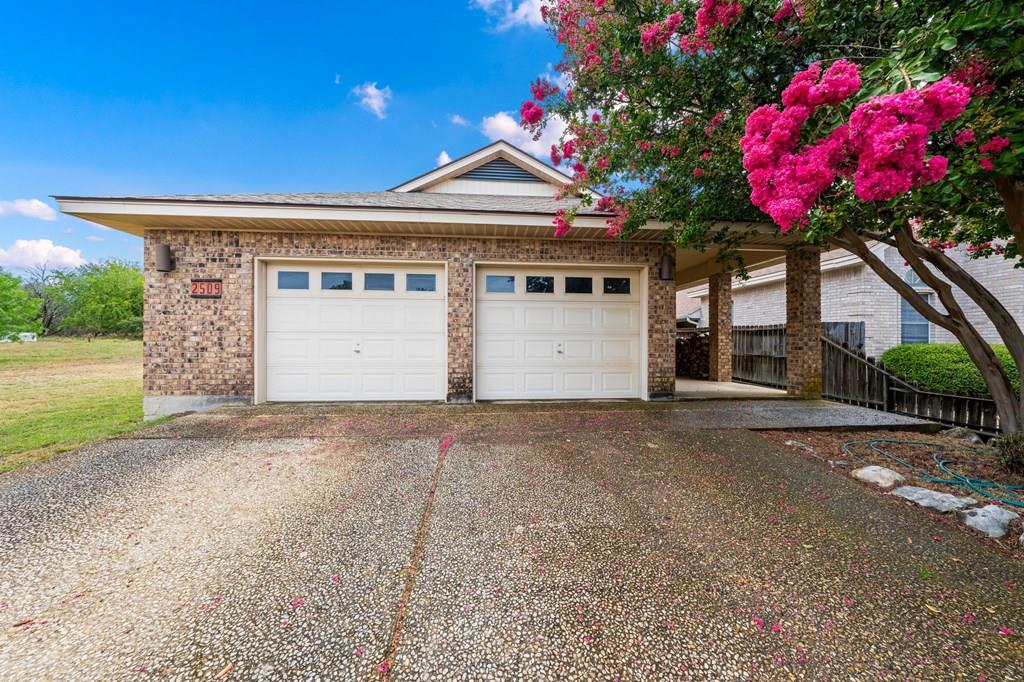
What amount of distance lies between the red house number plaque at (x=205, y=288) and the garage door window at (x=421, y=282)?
274 centimetres

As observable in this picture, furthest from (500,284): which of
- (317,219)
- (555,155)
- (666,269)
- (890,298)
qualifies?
(890,298)

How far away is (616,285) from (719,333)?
4257 millimetres

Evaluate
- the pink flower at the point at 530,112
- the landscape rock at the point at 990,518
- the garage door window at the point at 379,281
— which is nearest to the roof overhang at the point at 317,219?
the garage door window at the point at 379,281

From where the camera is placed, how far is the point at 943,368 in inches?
242

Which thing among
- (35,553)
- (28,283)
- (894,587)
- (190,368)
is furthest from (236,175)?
(28,283)

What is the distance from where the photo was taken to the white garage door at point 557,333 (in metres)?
6.54

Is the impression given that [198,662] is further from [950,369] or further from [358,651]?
[950,369]

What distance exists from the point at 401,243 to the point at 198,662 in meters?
5.49

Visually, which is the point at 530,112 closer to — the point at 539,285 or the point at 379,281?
the point at 539,285

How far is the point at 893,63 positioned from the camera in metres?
2.27

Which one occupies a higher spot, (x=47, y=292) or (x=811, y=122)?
(x=47, y=292)

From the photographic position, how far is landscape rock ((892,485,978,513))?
273 cm

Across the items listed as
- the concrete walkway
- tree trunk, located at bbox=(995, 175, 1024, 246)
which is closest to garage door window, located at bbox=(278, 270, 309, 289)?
the concrete walkway

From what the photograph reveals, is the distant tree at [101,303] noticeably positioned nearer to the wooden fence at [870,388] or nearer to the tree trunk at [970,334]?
the wooden fence at [870,388]
